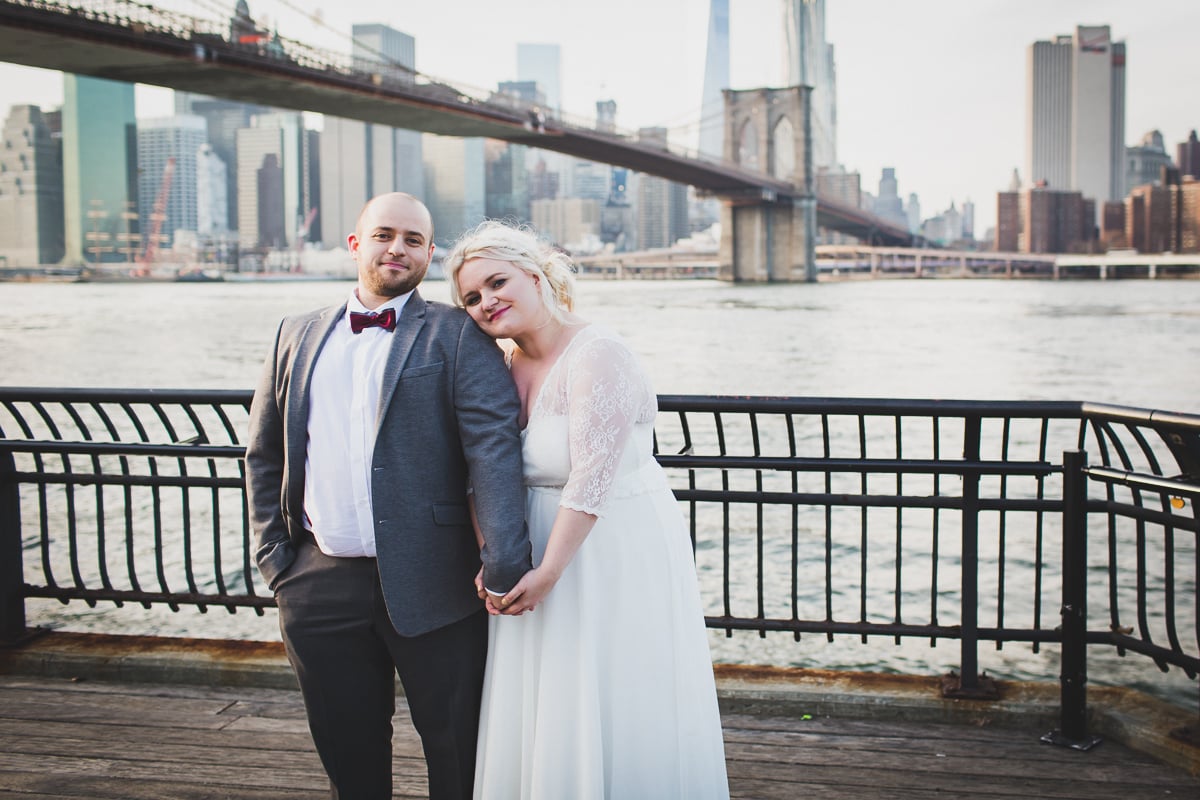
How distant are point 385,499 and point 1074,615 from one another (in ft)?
5.88

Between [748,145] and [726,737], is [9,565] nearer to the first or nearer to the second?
[726,737]

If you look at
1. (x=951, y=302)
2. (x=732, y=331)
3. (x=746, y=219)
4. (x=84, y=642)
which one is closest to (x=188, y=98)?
(x=746, y=219)

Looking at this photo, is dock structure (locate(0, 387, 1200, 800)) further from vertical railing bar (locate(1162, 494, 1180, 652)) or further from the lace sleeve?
the lace sleeve

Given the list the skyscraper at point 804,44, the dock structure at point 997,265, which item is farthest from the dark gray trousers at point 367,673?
the skyscraper at point 804,44

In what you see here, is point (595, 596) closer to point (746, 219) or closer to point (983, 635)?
point (983, 635)

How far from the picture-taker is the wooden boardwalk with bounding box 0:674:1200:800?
2535 millimetres

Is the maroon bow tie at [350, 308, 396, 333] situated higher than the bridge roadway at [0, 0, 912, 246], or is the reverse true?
the bridge roadway at [0, 0, 912, 246]

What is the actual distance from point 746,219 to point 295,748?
56039 millimetres

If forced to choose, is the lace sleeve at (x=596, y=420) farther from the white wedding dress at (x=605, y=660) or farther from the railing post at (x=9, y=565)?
the railing post at (x=9, y=565)

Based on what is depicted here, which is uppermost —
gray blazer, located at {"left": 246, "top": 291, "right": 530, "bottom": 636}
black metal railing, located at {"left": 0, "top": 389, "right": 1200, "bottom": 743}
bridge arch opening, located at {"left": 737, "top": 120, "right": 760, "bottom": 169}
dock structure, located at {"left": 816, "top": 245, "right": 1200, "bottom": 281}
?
bridge arch opening, located at {"left": 737, "top": 120, "right": 760, "bottom": 169}

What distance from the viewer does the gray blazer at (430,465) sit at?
6.28ft

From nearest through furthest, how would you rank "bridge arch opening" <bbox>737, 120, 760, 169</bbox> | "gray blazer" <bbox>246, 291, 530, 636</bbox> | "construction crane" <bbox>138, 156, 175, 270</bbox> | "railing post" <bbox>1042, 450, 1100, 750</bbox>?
"gray blazer" <bbox>246, 291, 530, 636</bbox>, "railing post" <bbox>1042, 450, 1100, 750</bbox>, "construction crane" <bbox>138, 156, 175, 270</bbox>, "bridge arch opening" <bbox>737, 120, 760, 169</bbox>

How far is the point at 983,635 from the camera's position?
309 cm

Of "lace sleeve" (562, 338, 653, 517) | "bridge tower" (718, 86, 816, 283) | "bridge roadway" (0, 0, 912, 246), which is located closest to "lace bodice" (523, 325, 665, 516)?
"lace sleeve" (562, 338, 653, 517)
